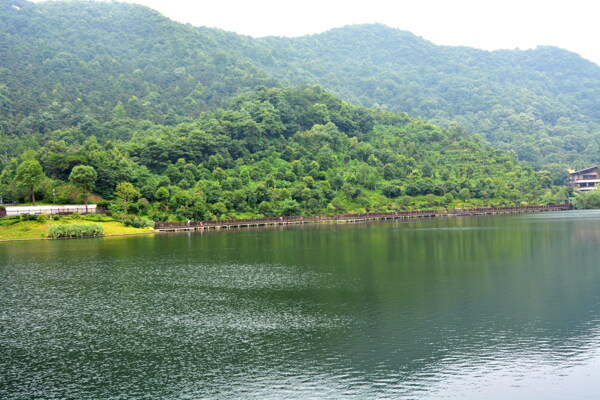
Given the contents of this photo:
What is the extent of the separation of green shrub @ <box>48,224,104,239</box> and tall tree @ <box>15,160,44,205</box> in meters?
15.2

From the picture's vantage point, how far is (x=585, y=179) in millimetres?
168625

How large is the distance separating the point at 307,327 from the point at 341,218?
8940cm

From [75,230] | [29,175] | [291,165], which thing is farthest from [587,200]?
[29,175]

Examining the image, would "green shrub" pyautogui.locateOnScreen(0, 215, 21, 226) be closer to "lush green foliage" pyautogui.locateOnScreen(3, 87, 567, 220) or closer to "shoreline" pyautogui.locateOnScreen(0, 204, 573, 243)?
"shoreline" pyautogui.locateOnScreen(0, 204, 573, 243)

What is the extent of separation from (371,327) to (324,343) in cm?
335

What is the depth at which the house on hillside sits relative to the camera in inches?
6560

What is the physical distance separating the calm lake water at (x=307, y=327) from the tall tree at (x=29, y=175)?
46.7 m

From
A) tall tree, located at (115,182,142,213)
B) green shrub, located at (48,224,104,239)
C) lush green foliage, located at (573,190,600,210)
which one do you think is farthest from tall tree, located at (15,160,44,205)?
lush green foliage, located at (573,190,600,210)

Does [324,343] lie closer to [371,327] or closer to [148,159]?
[371,327]

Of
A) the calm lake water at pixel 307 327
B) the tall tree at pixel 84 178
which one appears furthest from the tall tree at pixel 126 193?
the calm lake water at pixel 307 327

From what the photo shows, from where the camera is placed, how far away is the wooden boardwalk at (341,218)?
103 meters

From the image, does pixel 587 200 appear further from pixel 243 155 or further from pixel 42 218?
pixel 42 218

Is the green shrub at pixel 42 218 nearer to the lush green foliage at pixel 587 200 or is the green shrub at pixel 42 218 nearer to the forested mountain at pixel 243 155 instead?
the forested mountain at pixel 243 155

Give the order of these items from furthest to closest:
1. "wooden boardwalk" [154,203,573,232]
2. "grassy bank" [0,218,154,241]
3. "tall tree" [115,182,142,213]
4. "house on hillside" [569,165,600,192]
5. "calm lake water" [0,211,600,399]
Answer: "house on hillside" [569,165,600,192] → "tall tree" [115,182,142,213] → "wooden boardwalk" [154,203,573,232] → "grassy bank" [0,218,154,241] → "calm lake water" [0,211,600,399]
